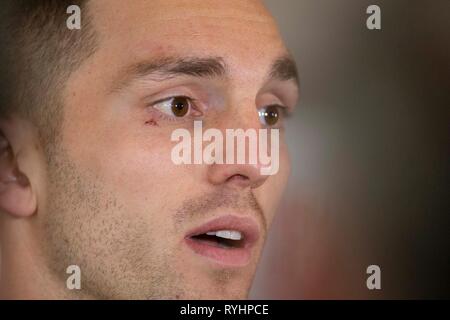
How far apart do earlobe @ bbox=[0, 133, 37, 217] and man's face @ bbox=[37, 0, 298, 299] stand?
3cm

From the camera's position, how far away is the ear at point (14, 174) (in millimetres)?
1259

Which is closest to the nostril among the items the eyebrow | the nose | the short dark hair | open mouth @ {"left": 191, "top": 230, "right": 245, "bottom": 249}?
the nose

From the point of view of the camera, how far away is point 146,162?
1258 millimetres

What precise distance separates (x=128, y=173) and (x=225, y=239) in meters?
0.24

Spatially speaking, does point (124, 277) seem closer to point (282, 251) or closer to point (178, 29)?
point (282, 251)

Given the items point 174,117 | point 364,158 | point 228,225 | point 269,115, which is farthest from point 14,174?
point 364,158

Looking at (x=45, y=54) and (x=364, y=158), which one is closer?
(x=45, y=54)

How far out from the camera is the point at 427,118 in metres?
1.45

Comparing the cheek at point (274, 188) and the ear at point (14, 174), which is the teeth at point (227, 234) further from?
the ear at point (14, 174)

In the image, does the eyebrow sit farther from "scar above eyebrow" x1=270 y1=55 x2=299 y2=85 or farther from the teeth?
the teeth

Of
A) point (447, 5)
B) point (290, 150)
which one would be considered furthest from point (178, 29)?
point (447, 5)

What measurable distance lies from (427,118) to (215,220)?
56 centimetres

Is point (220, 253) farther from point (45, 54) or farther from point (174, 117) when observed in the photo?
point (45, 54)

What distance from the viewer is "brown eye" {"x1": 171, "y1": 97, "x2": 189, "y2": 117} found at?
1.28 metres
